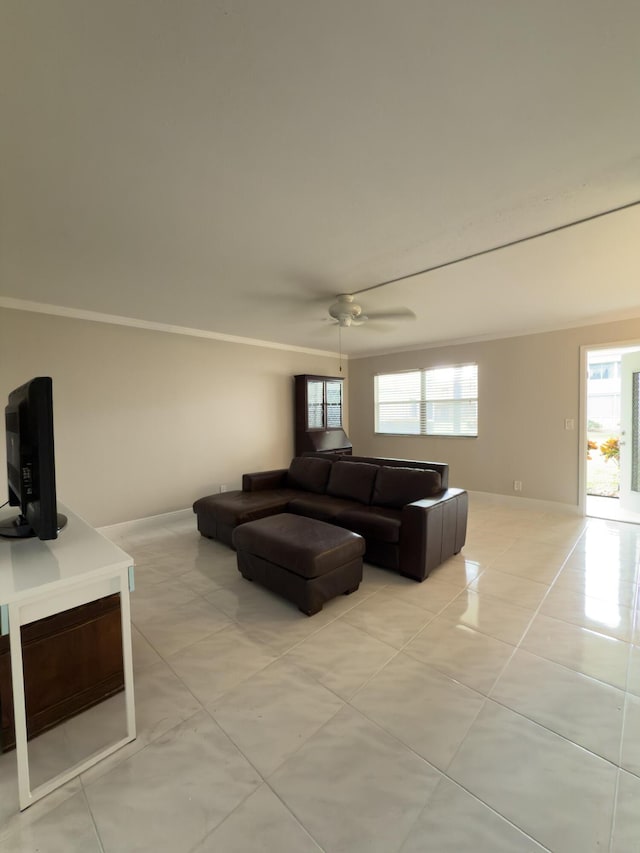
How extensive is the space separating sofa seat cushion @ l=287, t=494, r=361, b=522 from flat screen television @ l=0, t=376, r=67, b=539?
7.21 feet

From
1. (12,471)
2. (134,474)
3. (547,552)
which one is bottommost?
(547,552)

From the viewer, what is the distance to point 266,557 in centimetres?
244

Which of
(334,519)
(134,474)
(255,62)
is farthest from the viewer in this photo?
(134,474)

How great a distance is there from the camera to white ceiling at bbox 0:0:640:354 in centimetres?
99

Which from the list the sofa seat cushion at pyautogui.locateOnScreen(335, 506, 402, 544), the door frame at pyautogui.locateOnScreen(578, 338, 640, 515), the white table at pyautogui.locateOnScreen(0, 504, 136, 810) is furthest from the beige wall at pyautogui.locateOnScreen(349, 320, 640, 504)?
the white table at pyautogui.locateOnScreen(0, 504, 136, 810)

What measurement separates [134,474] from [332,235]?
10.9 feet

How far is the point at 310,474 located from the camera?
409cm

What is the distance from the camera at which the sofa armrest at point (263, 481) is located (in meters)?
4.01

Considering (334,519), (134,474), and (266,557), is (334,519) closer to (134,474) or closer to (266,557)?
(266,557)

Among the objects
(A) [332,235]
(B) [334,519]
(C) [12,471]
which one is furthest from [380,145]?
(B) [334,519]

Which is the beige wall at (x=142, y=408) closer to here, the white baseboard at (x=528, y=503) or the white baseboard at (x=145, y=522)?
the white baseboard at (x=145, y=522)

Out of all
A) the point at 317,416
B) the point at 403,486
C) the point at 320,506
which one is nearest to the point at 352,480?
the point at 320,506

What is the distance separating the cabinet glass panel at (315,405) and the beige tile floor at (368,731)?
3324 mm

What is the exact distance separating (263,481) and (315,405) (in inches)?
74.8
